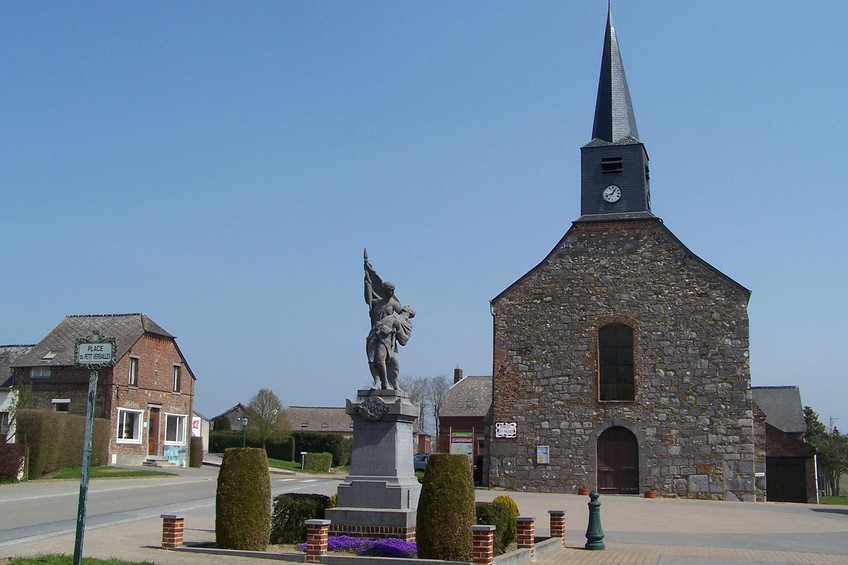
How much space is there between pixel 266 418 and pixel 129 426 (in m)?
16.8

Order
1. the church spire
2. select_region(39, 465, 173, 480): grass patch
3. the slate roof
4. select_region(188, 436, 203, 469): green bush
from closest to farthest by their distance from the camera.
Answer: select_region(39, 465, 173, 480): grass patch → the church spire → the slate roof → select_region(188, 436, 203, 469): green bush

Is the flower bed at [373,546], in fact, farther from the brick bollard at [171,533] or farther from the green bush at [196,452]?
the green bush at [196,452]

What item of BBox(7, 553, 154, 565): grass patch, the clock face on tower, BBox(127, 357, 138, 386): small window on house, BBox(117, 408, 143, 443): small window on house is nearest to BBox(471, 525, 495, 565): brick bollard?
BBox(7, 553, 154, 565): grass patch

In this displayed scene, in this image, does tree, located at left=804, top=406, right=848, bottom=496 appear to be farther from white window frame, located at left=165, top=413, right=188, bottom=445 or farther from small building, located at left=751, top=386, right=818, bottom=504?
white window frame, located at left=165, top=413, right=188, bottom=445

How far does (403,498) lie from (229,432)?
46.8m

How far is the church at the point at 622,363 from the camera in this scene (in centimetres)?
2788

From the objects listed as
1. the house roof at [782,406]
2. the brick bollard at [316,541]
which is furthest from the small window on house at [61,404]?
the house roof at [782,406]

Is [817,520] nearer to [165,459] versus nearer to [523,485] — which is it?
[523,485]

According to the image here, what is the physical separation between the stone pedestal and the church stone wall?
53.9ft

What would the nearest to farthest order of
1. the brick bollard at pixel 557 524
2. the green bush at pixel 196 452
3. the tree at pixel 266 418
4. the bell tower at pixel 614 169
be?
1. the brick bollard at pixel 557 524
2. the bell tower at pixel 614 169
3. the green bush at pixel 196 452
4. the tree at pixel 266 418

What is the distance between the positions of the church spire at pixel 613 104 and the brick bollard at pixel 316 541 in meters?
22.7

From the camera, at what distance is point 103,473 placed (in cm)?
3009

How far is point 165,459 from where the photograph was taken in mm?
39250

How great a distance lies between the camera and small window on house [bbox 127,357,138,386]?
3747cm
